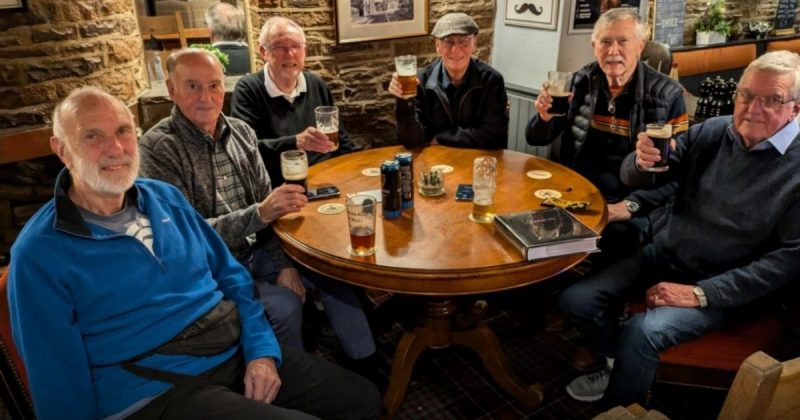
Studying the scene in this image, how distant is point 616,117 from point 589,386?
1217 millimetres

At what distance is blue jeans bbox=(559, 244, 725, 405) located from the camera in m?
1.86

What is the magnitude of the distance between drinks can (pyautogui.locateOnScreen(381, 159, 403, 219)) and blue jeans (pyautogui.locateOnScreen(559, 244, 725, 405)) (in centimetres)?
79

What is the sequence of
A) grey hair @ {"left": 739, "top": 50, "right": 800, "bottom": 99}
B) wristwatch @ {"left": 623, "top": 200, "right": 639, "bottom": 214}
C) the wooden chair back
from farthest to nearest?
wristwatch @ {"left": 623, "top": 200, "right": 639, "bottom": 214}
grey hair @ {"left": 739, "top": 50, "right": 800, "bottom": 99}
the wooden chair back

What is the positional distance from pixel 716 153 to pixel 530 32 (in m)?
2.02

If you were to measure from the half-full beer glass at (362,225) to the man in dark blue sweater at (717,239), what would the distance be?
0.92m

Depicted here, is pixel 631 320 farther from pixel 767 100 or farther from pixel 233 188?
pixel 233 188

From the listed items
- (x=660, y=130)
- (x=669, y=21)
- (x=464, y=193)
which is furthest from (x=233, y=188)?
(x=669, y=21)

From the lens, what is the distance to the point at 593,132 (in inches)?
104

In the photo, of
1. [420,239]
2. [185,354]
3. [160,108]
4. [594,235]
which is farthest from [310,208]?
[160,108]

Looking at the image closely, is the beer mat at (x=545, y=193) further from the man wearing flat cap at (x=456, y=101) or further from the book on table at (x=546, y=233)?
the man wearing flat cap at (x=456, y=101)

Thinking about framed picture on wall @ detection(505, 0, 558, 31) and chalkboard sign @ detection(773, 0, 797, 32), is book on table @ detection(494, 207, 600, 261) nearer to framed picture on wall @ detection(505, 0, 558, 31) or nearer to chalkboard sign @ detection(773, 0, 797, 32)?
framed picture on wall @ detection(505, 0, 558, 31)

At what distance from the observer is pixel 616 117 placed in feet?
8.41

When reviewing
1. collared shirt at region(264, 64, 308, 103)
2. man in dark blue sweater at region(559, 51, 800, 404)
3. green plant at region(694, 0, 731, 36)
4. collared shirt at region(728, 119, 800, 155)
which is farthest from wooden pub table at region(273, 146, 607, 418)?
green plant at region(694, 0, 731, 36)

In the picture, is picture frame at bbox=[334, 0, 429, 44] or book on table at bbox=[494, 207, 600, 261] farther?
picture frame at bbox=[334, 0, 429, 44]
